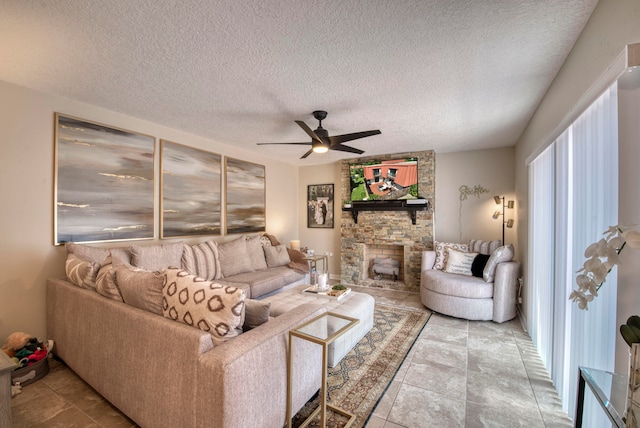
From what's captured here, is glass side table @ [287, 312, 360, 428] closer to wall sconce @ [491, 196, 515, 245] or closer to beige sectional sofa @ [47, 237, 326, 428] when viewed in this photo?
beige sectional sofa @ [47, 237, 326, 428]

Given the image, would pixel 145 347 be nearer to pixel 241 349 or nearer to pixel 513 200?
pixel 241 349

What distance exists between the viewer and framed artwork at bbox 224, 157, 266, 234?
15.0ft

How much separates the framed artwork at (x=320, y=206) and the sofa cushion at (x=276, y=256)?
1572 millimetres

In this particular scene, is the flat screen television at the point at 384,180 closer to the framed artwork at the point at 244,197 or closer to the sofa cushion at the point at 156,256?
the framed artwork at the point at 244,197

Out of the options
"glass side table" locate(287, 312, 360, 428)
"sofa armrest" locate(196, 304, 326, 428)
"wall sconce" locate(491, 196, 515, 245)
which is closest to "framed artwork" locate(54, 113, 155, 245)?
"sofa armrest" locate(196, 304, 326, 428)

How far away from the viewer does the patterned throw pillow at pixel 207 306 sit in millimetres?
1408

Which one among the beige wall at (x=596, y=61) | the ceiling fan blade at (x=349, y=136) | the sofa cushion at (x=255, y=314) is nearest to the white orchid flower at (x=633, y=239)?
the beige wall at (x=596, y=61)

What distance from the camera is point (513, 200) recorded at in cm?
437

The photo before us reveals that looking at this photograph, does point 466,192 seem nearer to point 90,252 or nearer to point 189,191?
point 189,191

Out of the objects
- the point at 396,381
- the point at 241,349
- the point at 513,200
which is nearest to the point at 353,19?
the point at 241,349

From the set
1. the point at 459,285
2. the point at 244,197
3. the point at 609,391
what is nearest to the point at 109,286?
the point at 609,391

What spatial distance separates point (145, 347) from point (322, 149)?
241 cm

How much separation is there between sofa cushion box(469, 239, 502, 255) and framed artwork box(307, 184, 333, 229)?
2.78 meters

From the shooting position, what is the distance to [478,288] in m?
3.51
